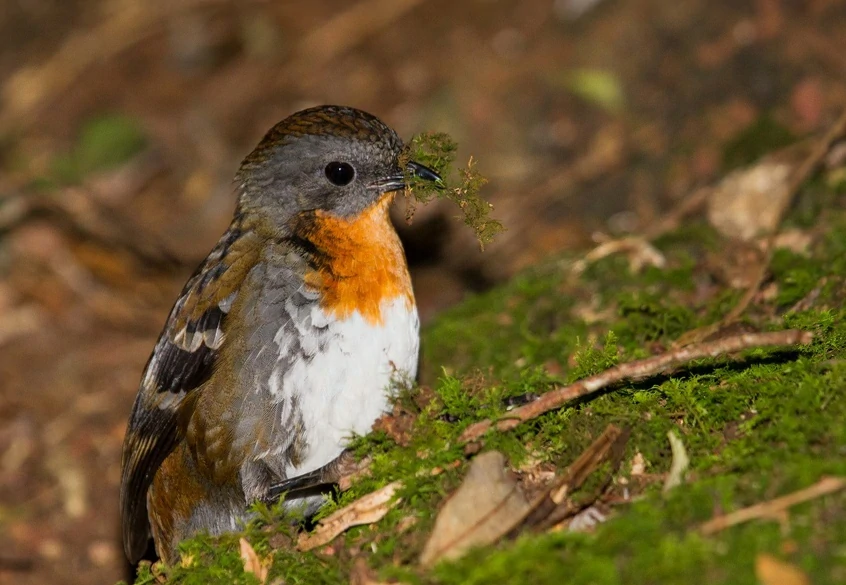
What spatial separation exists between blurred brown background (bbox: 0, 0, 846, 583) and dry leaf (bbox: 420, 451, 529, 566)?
373 cm

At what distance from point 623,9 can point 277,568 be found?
619 cm

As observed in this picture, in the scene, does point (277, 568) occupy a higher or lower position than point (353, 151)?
lower

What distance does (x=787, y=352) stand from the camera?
353cm

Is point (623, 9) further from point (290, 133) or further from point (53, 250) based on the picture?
point (53, 250)

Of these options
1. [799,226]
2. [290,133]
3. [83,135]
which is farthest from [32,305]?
[799,226]

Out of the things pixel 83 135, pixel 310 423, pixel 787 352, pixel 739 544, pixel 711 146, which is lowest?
pixel 739 544

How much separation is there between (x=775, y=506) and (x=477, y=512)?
36.1 inches

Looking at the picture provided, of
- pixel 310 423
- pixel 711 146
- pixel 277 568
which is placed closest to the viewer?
pixel 277 568

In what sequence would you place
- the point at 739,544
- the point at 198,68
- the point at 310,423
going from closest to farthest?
the point at 739,544 < the point at 310,423 < the point at 198,68

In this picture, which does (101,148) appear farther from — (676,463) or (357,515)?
(676,463)

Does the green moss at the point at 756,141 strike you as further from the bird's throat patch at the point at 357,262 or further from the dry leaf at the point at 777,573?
the dry leaf at the point at 777,573

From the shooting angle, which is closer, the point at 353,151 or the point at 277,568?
the point at 277,568

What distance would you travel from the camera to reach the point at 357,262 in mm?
4309

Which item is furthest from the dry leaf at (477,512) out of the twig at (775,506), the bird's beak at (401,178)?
the bird's beak at (401,178)
